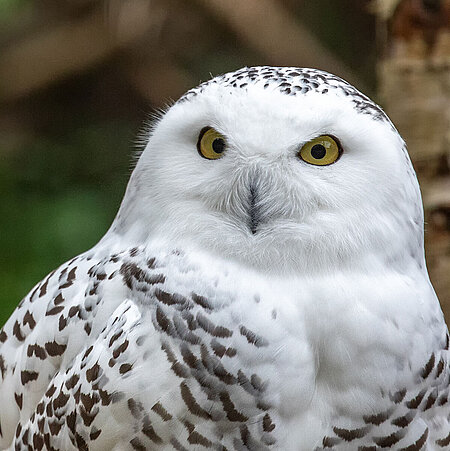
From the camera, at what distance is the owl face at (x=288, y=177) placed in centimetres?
176

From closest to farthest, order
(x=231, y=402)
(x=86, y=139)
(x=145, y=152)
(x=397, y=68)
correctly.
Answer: (x=231, y=402), (x=145, y=152), (x=397, y=68), (x=86, y=139)

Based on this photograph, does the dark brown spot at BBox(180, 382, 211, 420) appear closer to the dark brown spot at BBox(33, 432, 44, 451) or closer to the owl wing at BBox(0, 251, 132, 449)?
the owl wing at BBox(0, 251, 132, 449)

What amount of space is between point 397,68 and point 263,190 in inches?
47.3

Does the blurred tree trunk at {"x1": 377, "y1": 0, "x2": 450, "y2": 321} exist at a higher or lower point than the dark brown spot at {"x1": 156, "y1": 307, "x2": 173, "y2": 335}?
higher

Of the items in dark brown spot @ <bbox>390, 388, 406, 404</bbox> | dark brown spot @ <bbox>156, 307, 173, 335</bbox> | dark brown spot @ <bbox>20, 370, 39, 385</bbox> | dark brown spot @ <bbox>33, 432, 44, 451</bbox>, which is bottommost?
dark brown spot @ <bbox>33, 432, 44, 451</bbox>

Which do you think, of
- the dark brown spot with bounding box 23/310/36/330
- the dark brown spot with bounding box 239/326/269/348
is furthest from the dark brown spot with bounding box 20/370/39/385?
the dark brown spot with bounding box 239/326/269/348

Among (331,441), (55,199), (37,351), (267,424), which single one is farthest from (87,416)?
(55,199)

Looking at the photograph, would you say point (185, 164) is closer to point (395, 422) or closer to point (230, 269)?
point (230, 269)

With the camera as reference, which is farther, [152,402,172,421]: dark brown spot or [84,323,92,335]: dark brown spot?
[84,323,92,335]: dark brown spot

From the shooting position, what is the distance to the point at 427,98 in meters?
2.79

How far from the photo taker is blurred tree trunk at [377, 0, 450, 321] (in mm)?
2758

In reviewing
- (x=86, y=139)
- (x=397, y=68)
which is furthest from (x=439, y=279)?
(x=86, y=139)

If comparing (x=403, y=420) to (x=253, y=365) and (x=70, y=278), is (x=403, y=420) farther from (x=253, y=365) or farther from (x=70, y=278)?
(x=70, y=278)

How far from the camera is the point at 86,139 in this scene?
19.9 feet
